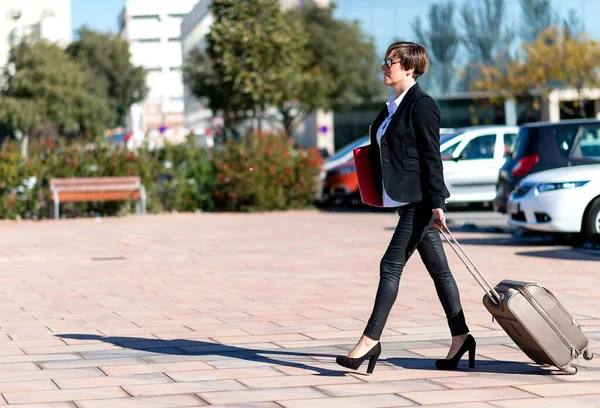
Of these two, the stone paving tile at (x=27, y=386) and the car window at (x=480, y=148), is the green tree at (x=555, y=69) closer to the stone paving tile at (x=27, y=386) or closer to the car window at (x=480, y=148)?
the car window at (x=480, y=148)

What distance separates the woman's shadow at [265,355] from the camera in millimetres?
6035

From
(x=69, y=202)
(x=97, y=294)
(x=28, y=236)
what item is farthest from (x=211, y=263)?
(x=69, y=202)

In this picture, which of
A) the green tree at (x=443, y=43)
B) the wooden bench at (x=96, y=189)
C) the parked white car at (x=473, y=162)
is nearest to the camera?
the parked white car at (x=473, y=162)

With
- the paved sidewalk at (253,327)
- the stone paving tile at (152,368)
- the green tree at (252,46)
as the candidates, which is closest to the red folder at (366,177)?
the paved sidewalk at (253,327)

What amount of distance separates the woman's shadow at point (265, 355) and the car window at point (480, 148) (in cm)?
1320

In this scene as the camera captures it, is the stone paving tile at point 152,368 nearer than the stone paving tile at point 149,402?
No

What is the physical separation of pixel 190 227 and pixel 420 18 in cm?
4483

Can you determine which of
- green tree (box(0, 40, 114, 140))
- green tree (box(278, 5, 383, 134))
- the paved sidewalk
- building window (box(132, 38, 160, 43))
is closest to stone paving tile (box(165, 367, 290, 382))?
the paved sidewalk

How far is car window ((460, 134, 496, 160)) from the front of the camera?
19.9 meters

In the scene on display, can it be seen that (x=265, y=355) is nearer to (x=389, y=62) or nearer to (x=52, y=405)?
(x=52, y=405)

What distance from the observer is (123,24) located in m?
131

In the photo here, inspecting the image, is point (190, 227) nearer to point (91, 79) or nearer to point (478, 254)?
point (478, 254)

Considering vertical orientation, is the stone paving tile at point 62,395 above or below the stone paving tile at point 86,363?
above

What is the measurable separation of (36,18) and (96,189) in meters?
83.7
